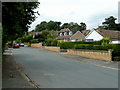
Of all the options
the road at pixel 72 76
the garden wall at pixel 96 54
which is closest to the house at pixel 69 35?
the garden wall at pixel 96 54

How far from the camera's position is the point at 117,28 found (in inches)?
2591

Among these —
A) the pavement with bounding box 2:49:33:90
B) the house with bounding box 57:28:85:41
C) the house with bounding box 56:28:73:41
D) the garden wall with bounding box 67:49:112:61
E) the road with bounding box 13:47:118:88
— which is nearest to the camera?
the pavement with bounding box 2:49:33:90

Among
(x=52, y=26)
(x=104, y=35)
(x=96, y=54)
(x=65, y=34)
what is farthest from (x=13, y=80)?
(x=52, y=26)

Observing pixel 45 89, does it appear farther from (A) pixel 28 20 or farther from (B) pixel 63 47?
(B) pixel 63 47

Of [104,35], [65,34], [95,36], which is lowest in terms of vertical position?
[95,36]

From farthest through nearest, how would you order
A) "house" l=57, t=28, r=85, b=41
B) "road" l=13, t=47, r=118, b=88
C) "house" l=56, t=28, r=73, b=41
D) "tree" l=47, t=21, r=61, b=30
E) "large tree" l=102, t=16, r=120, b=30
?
"tree" l=47, t=21, r=61, b=30 → "large tree" l=102, t=16, r=120, b=30 → "house" l=56, t=28, r=73, b=41 → "house" l=57, t=28, r=85, b=41 → "road" l=13, t=47, r=118, b=88

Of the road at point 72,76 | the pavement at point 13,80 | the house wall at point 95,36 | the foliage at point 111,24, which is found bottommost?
the road at point 72,76

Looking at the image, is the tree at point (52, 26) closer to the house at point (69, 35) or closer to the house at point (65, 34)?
the house at point (69, 35)

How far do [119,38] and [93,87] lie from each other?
118 ft

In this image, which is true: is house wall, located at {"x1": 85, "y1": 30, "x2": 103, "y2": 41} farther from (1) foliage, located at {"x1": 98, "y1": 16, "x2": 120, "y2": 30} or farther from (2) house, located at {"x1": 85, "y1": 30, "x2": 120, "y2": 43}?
(1) foliage, located at {"x1": 98, "y1": 16, "x2": 120, "y2": 30}

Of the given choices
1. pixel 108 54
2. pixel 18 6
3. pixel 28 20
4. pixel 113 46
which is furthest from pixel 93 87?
pixel 113 46

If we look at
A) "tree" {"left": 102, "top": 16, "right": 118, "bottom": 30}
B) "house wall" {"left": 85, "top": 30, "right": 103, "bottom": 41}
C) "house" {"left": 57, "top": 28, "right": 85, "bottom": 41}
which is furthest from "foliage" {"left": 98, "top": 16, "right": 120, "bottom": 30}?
"house wall" {"left": 85, "top": 30, "right": 103, "bottom": 41}

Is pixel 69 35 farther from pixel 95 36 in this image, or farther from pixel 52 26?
pixel 52 26

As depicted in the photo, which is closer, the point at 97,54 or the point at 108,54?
the point at 108,54
